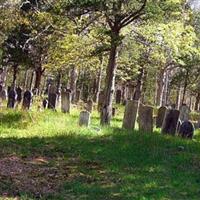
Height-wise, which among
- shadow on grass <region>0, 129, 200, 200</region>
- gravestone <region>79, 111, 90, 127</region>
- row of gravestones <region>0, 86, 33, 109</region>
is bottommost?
shadow on grass <region>0, 129, 200, 200</region>

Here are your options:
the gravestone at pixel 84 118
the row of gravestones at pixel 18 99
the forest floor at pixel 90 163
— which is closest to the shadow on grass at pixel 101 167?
the forest floor at pixel 90 163

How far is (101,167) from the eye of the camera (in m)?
11.1

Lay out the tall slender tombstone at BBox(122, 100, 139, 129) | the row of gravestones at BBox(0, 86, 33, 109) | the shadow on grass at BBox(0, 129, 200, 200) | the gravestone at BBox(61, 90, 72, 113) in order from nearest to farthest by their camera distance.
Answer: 1. the shadow on grass at BBox(0, 129, 200, 200)
2. the tall slender tombstone at BBox(122, 100, 139, 129)
3. the row of gravestones at BBox(0, 86, 33, 109)
4. the gravestone at BBox(61, 90, 72, 113)

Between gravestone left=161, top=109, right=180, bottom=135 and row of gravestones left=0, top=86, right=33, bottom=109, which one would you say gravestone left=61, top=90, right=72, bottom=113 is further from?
gravestone left=161, top=109, right=180, bottom=135

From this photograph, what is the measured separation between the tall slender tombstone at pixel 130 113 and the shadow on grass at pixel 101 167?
52.1 inches

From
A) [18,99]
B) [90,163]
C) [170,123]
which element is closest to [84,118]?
[170,123]

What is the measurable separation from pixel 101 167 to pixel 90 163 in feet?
1.50

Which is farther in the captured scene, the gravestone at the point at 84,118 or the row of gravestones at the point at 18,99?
the row of gravestones at the point at 18,99

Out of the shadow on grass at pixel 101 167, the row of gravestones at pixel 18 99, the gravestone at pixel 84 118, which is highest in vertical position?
the row of gravestones at pixel 18 99

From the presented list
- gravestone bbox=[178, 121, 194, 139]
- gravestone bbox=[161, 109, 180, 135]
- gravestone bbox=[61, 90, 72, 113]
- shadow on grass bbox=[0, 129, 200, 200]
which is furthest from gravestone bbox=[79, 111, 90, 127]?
gravestone bbox=[61, 90, 72, 113]

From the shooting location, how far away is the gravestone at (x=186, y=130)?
15.8 metres

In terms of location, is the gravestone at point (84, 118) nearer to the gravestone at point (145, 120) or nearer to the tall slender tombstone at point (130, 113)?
the tall slender tombstone at point (130, 113)

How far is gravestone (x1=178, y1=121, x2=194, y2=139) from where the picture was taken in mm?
15773

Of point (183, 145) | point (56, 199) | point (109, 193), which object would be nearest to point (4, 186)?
point (56, 199)
